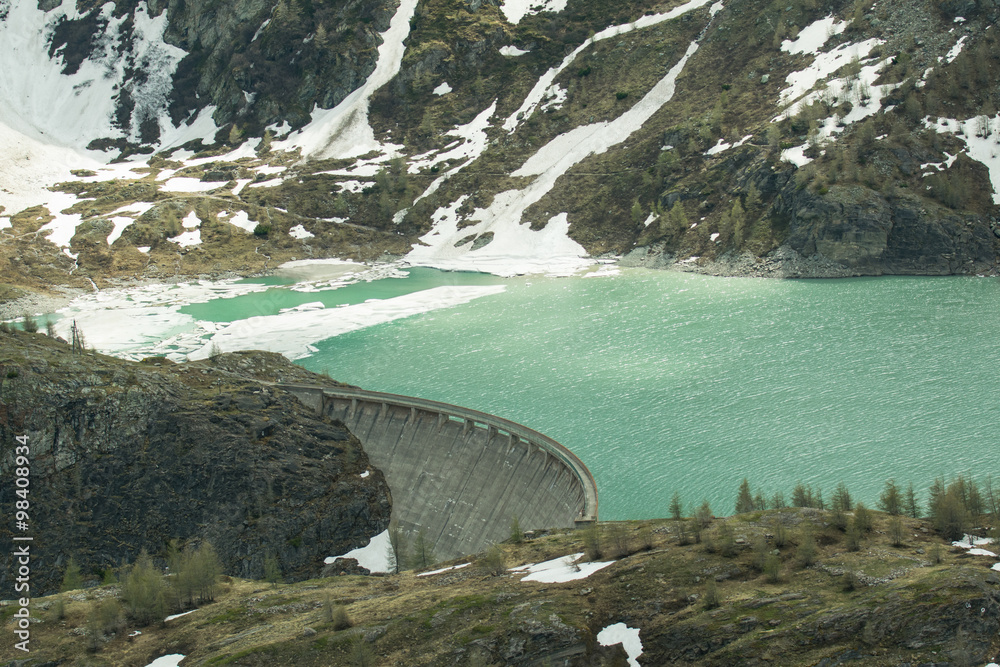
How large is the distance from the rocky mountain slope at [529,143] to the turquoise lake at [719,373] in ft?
46.1

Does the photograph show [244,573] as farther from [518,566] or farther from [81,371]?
[518,566]

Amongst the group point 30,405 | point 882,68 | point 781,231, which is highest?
point 882,68

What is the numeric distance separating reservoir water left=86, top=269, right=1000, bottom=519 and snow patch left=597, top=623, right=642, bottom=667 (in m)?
20.9

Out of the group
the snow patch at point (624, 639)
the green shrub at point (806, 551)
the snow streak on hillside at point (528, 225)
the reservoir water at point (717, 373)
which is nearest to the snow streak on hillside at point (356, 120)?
the snow streak on hillside at point (528, 225)

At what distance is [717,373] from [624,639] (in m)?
44.2

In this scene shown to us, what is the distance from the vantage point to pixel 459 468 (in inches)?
2138

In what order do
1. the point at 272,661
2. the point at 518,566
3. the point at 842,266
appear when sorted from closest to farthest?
1. the point at 272,661
2. the point at 518,566
3. the point at 842,266

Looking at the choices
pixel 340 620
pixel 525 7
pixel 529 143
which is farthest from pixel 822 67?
pixel 340 620

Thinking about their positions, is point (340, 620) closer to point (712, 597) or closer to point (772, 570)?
point (712, 597)

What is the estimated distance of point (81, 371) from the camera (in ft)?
167

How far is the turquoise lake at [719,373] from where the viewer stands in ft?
167

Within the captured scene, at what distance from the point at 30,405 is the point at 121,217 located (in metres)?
99.7

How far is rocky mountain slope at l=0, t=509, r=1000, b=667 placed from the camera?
923 inches

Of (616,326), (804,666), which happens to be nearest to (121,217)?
(616,326)
